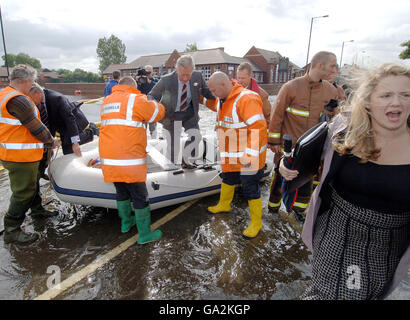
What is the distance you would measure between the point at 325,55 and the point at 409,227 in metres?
2.32

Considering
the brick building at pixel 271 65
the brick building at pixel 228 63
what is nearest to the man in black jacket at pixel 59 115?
the brick building at pixel 228 63

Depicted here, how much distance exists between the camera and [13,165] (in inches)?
110

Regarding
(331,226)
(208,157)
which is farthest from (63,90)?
(331,226)

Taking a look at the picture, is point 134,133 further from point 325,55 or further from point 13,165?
point 325,55

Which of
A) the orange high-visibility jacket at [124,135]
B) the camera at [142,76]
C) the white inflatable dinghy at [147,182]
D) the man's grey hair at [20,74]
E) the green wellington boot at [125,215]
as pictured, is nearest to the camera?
the orange high-visibility jacket at [124,135]

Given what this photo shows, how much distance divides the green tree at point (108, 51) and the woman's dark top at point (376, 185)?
74.9 meters

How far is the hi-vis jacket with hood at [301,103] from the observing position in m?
3.20

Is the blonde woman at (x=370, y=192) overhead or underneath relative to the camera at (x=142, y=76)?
underneath

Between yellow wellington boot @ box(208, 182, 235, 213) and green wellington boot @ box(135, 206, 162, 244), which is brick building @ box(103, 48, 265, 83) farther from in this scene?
green wellington boot @ box(135, 206, 162, 244)

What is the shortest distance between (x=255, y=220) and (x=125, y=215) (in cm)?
163

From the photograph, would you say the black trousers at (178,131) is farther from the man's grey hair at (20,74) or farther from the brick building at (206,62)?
the brick building at (206,62)

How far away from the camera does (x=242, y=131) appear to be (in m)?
2.98

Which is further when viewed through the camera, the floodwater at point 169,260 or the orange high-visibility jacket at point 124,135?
the orange high-visibility jacket at point 124,135

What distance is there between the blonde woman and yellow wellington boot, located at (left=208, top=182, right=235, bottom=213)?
2049 mm
